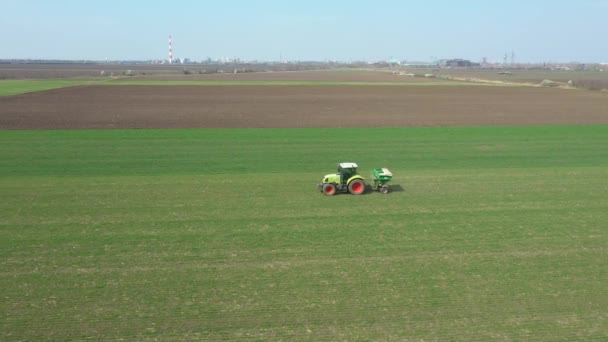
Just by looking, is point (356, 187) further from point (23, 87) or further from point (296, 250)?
point (23, 87)

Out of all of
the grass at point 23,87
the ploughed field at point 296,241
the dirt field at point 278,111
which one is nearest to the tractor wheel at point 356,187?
the ploughed field at point 296,241

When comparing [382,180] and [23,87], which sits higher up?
[23,87]

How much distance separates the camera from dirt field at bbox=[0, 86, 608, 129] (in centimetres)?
3784

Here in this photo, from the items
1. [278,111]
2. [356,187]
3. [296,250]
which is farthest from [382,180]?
[278,111]

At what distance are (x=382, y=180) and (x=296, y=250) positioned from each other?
655cm

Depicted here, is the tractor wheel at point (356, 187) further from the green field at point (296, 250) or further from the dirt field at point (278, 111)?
the dirt field at point (278, 111)

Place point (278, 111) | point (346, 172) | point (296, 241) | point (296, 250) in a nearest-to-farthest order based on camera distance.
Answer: point (296, 250) < point (296, 241) < point (346, 172) < point (278, 111)

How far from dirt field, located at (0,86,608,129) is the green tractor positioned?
18209 mm

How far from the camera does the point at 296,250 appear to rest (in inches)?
521

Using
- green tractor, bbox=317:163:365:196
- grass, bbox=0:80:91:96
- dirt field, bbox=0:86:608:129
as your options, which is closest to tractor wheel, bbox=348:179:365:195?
green tractor, bbox=317:163:365:196

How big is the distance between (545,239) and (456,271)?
3653 mm

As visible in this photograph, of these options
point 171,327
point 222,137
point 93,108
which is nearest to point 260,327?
point 171,327

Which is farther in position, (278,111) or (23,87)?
(23,87)

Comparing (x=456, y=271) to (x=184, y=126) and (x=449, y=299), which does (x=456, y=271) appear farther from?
(x=184, y=126)
